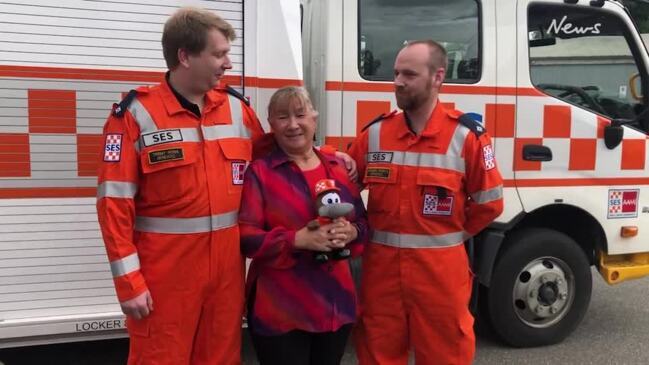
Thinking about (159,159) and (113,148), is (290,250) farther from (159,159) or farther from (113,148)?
(113,148)

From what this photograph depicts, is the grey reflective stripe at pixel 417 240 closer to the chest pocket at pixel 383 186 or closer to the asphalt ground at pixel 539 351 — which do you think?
the chest pocket at pixel 383 186

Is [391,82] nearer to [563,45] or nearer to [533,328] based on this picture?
[563,45]

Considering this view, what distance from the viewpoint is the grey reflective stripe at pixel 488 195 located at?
2.40 metres

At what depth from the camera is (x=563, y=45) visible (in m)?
3.85

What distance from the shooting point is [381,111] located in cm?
347

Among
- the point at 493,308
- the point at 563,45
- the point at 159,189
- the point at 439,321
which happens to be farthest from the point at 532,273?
the point at 159,189

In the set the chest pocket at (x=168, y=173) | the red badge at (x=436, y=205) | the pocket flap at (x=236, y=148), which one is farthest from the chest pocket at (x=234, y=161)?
the red badge at (x=436, y=205)

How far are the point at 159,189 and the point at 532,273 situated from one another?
2725mm

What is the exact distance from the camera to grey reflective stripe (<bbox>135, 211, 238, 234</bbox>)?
2.13 metres

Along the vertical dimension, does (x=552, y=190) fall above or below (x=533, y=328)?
above

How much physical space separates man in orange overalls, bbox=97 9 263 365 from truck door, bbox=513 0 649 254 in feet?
7.28

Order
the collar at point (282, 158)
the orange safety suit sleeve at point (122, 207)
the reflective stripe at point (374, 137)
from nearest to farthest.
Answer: the orange safety suit sleeve at point (122, 207) → the collar at point (282, 158) → the reflective stripe at point (374, 137)

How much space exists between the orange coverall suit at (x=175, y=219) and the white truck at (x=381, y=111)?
0.85 metres

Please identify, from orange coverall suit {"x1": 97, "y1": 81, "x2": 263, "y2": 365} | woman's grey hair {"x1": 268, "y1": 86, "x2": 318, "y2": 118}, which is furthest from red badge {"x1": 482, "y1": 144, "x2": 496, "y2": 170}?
orange coverall suit {"x1": 97, "y1": 81, "x2": 263, "y2": 365}
